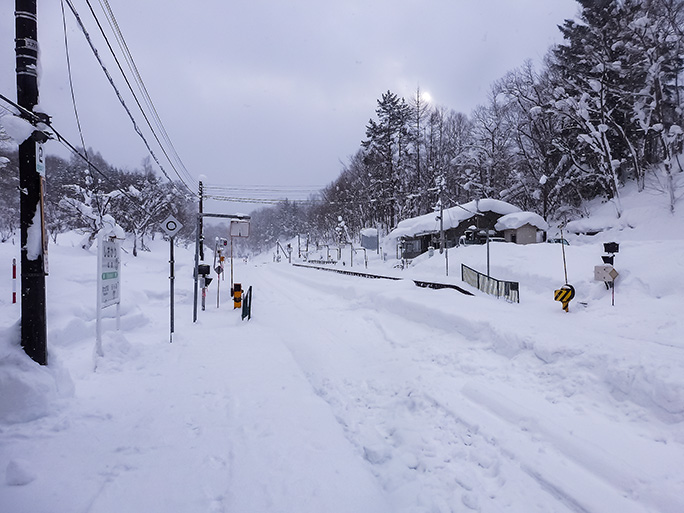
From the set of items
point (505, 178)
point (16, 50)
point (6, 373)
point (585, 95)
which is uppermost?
point (585, 95)

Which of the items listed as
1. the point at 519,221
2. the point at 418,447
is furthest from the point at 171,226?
the point at 519,221

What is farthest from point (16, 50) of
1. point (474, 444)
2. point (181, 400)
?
point (474, 444)

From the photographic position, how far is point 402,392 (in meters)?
5.14

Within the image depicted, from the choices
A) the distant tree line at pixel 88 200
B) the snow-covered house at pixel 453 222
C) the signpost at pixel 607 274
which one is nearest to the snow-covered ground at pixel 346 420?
the signpost at pixel 607 274

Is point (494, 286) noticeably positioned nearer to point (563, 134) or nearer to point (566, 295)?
point (566, 295)

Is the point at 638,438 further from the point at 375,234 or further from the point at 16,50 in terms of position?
the point at 375,234

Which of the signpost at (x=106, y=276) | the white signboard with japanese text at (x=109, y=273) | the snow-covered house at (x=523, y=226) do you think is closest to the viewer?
the signpost at (x=106, y=276)

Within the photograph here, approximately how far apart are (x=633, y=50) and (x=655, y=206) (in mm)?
11388

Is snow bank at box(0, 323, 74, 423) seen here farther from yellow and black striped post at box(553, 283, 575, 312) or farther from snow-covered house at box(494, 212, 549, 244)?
snow-covered house at box(494, 212, 549, 244)

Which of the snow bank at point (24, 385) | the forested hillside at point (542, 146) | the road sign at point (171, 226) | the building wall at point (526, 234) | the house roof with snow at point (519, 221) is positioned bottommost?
the snow bank at point (24, 385)

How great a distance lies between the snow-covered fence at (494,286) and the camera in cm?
1274

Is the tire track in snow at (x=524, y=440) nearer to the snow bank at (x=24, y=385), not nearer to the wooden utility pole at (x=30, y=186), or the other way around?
the snow bank at (x=24, y=385)

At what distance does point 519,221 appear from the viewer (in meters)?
31.6

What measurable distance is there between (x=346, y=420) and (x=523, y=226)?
33323mm
